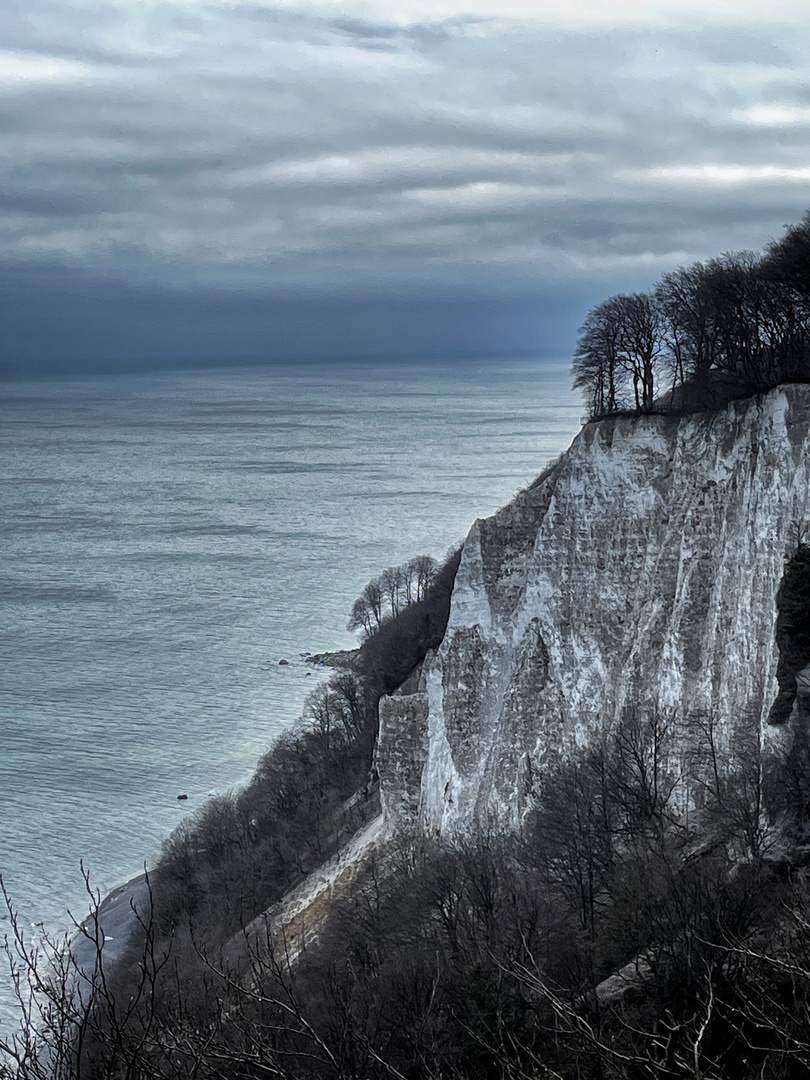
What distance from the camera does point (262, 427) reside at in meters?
168

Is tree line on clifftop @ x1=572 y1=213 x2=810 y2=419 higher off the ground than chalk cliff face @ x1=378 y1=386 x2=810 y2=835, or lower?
higher

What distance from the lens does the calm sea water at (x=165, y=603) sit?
37.0m

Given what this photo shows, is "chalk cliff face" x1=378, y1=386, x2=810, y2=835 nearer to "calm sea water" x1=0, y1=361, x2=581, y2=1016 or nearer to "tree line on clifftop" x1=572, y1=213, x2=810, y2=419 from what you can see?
"tree line on clifftop" x1=572, y1=213, x2=810, y2=419

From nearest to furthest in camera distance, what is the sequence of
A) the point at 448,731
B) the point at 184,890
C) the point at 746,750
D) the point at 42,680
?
the point at 746,750 → the point at 448,731 → the point at 184,890 → the point at 42,680

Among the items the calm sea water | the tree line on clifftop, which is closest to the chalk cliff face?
the tree line on clifftop

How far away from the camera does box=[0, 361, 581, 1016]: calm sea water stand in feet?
121

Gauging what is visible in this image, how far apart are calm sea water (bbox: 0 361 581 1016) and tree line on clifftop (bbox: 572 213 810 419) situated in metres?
18.3

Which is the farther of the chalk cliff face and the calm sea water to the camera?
the calm sea water

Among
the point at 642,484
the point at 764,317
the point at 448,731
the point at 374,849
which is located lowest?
the point at 374,849

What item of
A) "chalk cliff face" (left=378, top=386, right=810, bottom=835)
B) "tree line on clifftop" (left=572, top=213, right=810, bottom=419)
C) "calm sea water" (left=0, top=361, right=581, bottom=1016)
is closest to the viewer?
"chalk cliff face" (left=378, top=386, right=810, bottom=835)

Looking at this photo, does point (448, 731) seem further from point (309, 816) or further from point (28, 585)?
point (28, 585)

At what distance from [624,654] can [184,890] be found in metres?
14.4

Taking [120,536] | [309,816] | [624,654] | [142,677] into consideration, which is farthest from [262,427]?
[624,654]

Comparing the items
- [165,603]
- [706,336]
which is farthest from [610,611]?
[165,603]
